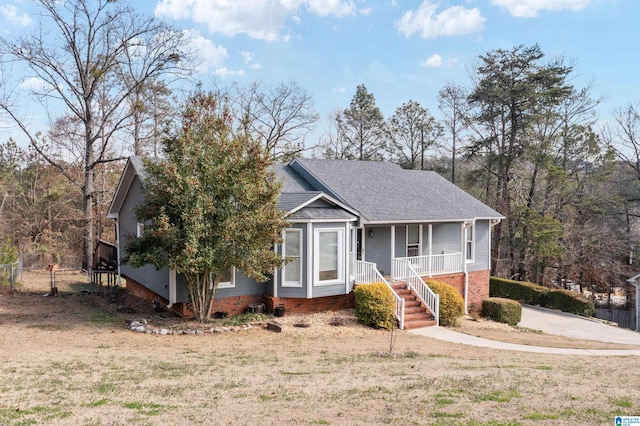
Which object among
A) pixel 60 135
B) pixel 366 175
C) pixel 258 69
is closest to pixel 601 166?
pixel 366 175

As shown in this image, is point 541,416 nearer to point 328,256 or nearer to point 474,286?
point 328,256

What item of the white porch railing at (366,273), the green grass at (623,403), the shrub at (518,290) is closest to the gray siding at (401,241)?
the white porch railing at (366,273)

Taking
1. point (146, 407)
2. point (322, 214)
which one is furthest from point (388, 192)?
point (146, 407)

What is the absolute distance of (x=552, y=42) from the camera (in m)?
30.0

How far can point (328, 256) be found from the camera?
599 inches

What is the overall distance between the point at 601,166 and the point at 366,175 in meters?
19.1

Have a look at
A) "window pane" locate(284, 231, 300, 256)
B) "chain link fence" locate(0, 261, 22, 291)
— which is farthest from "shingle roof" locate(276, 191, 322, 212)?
"chain link fence" locate(0, 261, 22, 291)

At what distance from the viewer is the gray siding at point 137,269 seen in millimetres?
15273

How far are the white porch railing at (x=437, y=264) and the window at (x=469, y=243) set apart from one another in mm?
1298

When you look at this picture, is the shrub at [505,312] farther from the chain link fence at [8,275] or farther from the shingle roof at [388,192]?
the chain link fence at [8,275]

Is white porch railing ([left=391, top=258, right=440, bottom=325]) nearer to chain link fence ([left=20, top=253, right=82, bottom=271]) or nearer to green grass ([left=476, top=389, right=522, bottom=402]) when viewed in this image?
green grass ([left=476, top=389, right=522, bottom=402])

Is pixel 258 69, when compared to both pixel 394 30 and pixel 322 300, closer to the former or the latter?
pixel 394 30

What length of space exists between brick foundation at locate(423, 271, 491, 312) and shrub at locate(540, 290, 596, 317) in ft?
15.6

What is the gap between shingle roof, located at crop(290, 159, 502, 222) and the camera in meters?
17.6
